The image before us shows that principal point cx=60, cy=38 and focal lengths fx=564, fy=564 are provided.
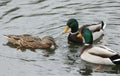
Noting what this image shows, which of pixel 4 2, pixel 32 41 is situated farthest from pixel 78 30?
pixel 4 2

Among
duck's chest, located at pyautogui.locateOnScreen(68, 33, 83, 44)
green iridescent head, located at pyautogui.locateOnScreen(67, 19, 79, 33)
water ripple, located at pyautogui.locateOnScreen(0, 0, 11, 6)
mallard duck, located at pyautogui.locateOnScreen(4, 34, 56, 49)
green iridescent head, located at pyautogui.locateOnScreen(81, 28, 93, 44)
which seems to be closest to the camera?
green iridescent head, located at pyautogui.locateOnScreen(81, 28, 93, 44)

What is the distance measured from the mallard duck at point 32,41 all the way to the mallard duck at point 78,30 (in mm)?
985

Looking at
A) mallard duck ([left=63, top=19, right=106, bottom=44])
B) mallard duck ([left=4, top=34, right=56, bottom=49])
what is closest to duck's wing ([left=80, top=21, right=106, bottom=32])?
mallard duck ([left=63, top=19, right=106, bottom=44])

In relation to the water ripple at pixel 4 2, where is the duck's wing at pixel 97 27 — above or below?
below

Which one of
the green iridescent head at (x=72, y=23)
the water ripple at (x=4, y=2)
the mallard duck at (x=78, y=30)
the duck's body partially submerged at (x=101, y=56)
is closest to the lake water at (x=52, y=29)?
the water ripple at (x=4, y=2)

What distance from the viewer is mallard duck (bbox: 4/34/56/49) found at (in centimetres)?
1662

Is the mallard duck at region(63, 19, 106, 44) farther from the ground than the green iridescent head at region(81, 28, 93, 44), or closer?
closer

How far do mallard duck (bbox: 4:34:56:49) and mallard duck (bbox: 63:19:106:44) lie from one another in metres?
0.98

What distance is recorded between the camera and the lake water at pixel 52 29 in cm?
1464

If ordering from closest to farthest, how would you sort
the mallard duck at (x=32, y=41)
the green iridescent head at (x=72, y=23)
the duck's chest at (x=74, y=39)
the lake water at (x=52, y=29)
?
1. the lake water at (x=52, y=29)
2. the mallard duck at (x=32, y=41)
3. the duck's chest at (x=74, y=39)
4. the green iridescent head at (x=72, y=23)

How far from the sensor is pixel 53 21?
18.7 m

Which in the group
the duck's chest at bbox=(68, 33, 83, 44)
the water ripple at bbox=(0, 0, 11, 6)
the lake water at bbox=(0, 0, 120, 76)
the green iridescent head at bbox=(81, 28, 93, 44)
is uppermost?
the green iridescent head at bbox=(81, 28, 93, 44)

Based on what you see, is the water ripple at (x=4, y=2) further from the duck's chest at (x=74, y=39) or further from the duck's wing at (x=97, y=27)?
the duck's wing at (x=97, y=27)

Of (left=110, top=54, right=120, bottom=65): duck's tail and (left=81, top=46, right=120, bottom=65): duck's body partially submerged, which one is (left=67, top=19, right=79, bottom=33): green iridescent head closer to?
(left=81, top=46, right=120, bottom=65): duck's body partially submerged
